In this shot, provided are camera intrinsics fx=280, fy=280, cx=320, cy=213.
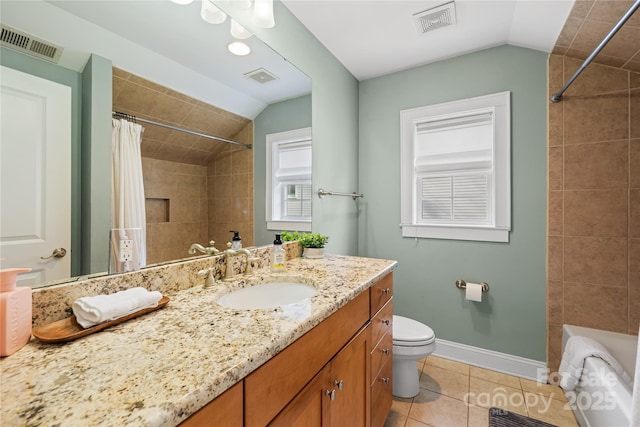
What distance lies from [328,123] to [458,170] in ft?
3.66

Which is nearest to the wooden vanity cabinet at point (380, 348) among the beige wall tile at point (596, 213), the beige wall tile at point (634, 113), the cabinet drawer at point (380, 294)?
the cabinet drawer at point (380, 294)

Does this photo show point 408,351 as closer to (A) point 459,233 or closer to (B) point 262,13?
(A) point 459,233

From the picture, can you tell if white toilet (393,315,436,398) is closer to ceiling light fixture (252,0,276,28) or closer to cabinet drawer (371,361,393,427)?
cabinet drawer (371,361,393,427)

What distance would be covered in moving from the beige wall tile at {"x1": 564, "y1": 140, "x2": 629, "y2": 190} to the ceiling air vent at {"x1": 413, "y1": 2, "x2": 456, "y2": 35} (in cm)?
116

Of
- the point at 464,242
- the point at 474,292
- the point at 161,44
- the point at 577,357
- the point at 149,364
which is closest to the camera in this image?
the point at 149,364

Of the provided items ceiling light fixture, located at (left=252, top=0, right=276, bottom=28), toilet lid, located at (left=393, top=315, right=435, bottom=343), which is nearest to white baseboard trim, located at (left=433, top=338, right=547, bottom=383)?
toilet lid, located at (left=393, top=315, right=435, bottom=343)

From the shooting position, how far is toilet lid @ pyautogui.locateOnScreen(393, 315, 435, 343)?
5.69 ft

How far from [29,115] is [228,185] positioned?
2.31 feet

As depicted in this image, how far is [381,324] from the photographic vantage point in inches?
56.3

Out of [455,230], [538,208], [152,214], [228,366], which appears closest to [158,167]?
[152,214]

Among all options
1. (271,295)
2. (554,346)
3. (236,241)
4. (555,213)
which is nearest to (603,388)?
(554,346)

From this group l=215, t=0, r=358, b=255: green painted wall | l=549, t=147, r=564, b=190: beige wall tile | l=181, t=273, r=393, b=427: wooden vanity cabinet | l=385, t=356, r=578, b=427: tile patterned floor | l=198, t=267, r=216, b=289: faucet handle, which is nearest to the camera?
l=181, t=273, r=393, b=427: wooden vanity cabinet

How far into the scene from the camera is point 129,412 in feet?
1.39

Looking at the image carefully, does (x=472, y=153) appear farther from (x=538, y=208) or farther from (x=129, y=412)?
(x=129, y=412)
